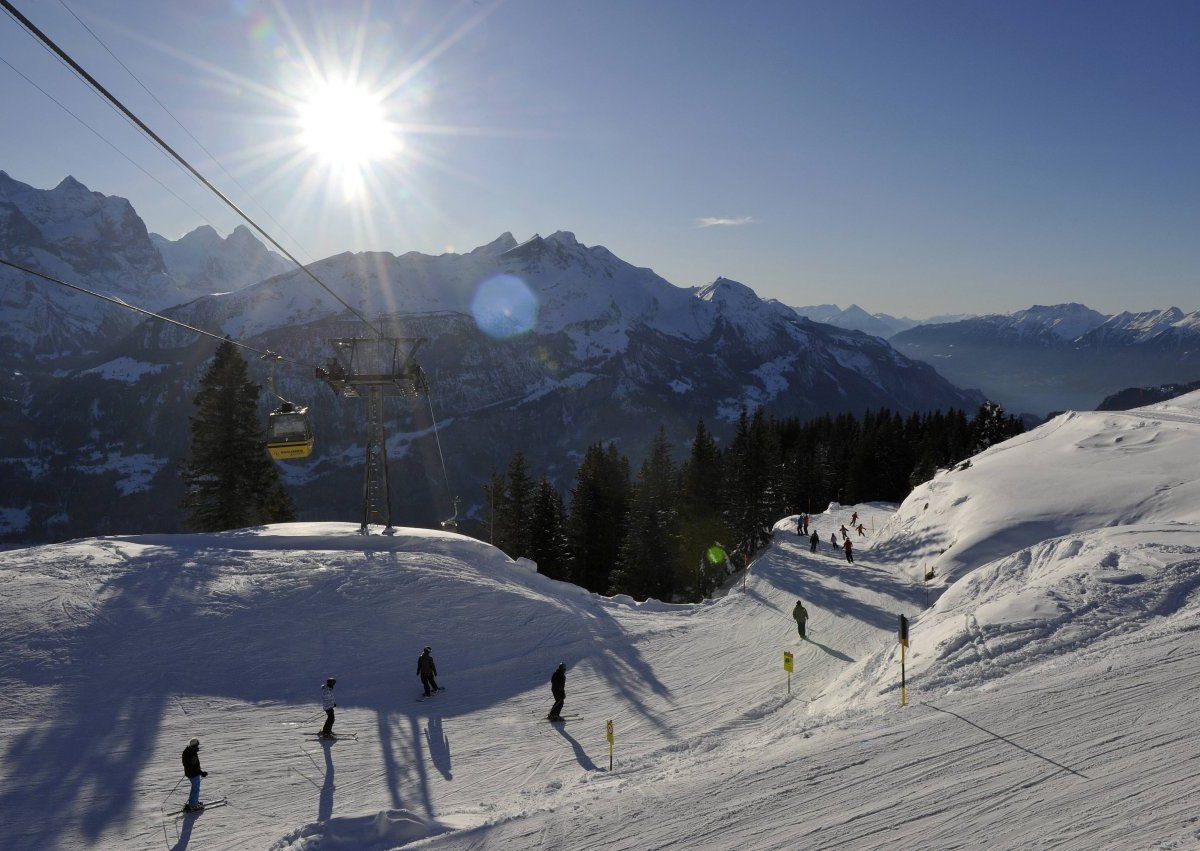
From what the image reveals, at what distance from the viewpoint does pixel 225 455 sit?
3703cm

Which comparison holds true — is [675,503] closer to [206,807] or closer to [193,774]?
[206,807]

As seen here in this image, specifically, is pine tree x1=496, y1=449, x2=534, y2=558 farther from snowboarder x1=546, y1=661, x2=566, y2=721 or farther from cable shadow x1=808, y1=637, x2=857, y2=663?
snowboarder x1=546, y1=661, x2=566, y2=721

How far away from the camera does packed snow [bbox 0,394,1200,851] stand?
9242mm

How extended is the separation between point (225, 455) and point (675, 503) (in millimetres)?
32392

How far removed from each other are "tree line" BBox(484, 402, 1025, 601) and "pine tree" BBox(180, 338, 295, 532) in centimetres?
1646

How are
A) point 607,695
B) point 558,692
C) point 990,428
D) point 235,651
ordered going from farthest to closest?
point 990,428 < point 235,651 < point 607,695 < point 558,692

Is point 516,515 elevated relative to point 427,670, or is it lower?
elevated

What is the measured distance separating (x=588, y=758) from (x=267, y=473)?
31.5 meters

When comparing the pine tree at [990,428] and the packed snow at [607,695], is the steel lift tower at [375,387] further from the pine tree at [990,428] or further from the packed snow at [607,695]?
the pine tree at [990,428]

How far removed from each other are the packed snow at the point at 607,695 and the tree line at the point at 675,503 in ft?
57.4

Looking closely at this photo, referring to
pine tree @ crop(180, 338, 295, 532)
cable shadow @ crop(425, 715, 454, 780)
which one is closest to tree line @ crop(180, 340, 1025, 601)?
pine tree @ crop(180, 338, 295, 532)

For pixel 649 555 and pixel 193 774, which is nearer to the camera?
pixel 193 774

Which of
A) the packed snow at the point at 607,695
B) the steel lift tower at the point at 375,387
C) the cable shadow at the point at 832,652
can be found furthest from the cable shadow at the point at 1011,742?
the steel lift tower at the point at 375,387

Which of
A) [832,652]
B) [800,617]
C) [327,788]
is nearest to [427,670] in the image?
[327,788]
